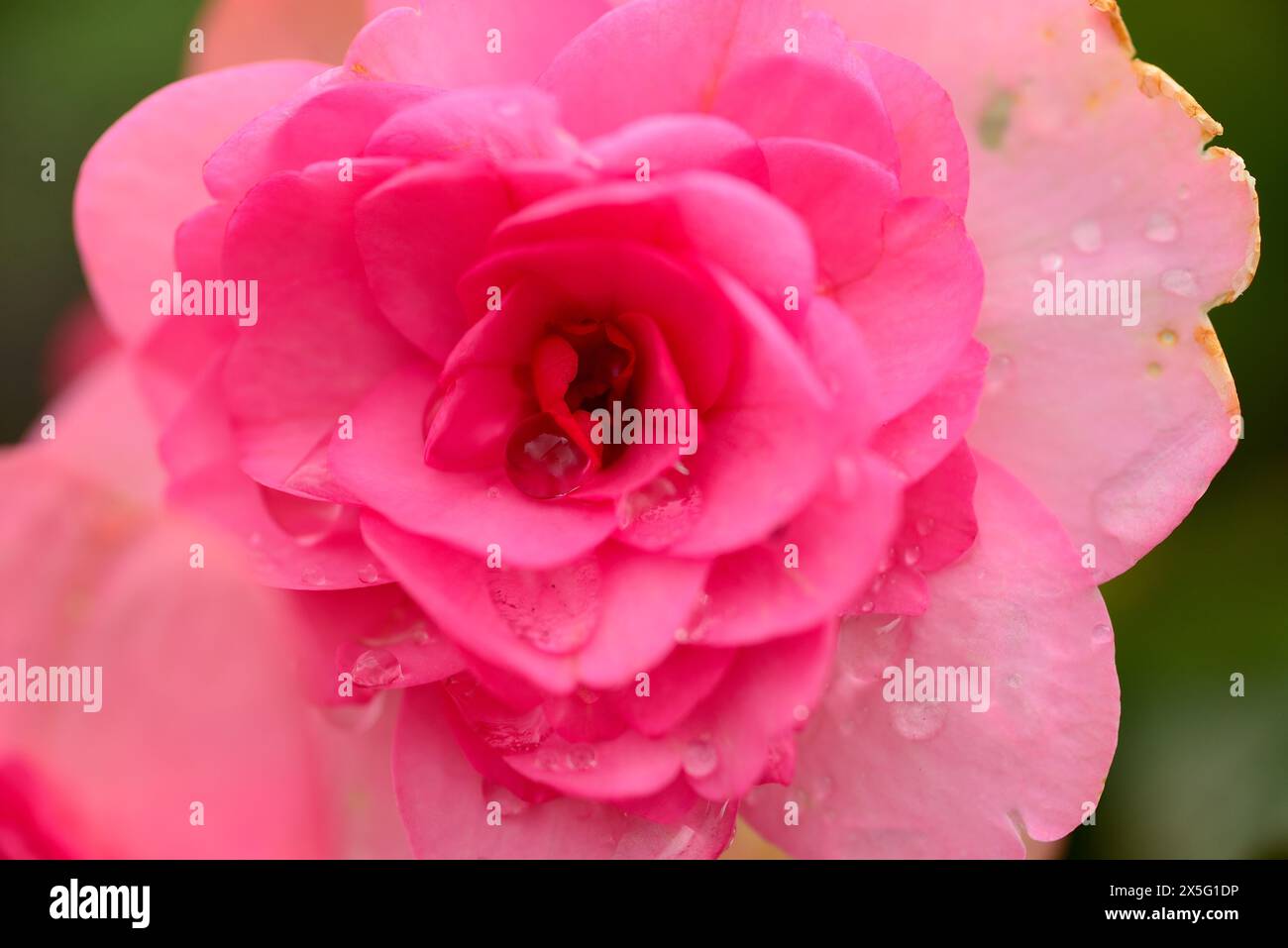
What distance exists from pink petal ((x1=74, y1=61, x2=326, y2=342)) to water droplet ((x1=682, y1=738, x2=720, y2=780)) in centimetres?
24

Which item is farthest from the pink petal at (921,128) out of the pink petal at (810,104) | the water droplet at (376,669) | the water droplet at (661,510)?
the water droplet at (376,669)

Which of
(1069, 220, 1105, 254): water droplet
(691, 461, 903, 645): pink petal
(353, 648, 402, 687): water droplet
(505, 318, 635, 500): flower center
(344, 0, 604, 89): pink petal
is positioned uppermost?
(344, 0, 604, 89): pink petal

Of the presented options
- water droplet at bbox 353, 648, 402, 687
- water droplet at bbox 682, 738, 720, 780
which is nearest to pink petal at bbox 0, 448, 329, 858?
water droplet at bbox 353, 648, 402, 687

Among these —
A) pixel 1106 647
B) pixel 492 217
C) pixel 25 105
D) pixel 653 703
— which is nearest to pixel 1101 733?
pixel 1106 647

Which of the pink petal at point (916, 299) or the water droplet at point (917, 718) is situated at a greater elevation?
the pink petal at point (916, 299)

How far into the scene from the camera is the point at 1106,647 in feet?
1.25

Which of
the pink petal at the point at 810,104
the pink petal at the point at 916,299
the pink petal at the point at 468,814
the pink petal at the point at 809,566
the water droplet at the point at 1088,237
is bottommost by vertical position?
the pink petal at the point at 468,814

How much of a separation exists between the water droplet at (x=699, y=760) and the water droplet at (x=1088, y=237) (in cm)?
21

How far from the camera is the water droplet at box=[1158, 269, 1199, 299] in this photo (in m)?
0.39

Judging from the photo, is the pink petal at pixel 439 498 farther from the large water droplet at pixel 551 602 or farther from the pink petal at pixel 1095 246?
the pink petal at pixel 1095 246

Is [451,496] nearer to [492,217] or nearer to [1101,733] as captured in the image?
[492,217]

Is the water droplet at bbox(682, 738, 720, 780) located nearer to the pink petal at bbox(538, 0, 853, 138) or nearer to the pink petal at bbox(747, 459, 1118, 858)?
the pink petal at bbox(747, 459, 1118, 858)

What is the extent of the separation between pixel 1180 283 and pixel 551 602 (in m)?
0.24

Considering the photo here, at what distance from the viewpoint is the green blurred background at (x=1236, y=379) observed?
545 millimetres
